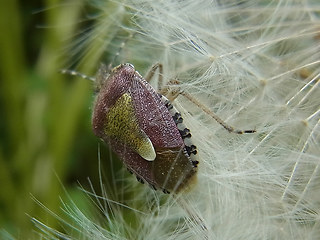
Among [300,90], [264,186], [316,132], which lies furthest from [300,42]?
[264,186]

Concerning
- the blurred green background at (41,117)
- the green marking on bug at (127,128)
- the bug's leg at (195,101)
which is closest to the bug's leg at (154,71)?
the bug's leg at (195,101)

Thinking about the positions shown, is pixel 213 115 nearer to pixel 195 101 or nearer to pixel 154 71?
pixel 195 101

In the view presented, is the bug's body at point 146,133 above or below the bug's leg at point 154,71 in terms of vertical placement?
below

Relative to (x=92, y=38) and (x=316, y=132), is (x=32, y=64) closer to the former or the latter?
(x=92, y=38)

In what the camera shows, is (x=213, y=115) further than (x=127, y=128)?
Yes

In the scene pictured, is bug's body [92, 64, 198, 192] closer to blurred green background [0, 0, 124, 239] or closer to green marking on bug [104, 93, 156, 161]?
green marking on bug [104, 93, 156, 161]

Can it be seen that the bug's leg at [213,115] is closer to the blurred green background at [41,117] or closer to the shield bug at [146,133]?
the shield bug at [146,133]

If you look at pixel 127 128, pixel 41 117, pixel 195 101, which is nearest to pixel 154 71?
pixel 195 101
